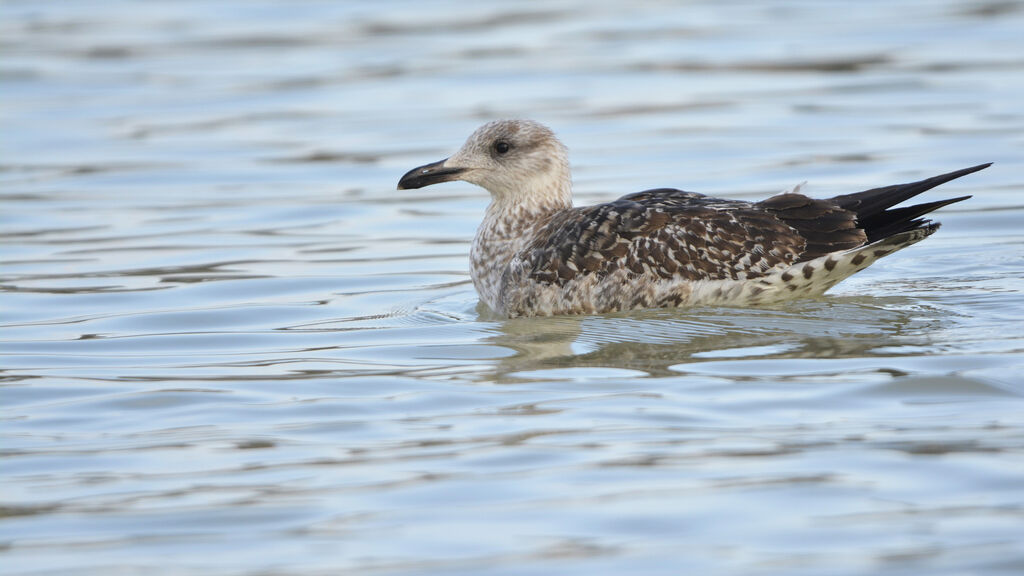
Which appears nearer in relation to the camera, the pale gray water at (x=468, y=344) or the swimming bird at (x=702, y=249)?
the pale gray water at (x=468, y=344)

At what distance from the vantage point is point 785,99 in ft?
58.0

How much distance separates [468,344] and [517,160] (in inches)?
70.9

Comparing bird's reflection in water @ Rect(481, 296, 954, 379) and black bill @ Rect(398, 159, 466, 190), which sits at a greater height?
black bill @ Rect(398, 159, 466, 190)

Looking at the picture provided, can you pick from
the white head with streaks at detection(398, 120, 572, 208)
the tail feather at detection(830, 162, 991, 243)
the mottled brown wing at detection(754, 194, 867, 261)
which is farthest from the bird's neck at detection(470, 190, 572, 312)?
the tail feather at detection(830, 162, 991, 243)

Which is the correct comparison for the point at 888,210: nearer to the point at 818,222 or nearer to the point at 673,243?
the point at 818,222

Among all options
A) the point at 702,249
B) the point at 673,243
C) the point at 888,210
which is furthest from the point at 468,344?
the point at 888,210

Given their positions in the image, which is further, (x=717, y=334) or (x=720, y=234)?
(x=720, y=234)

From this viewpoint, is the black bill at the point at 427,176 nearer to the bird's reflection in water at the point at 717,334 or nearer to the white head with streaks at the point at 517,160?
the white head with streaks at the point at 517,160

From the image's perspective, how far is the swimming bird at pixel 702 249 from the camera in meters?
8.90

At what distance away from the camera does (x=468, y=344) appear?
895 cm

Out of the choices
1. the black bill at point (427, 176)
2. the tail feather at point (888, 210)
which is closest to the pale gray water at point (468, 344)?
the tail feather at point (888, 210)

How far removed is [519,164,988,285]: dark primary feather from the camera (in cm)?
891

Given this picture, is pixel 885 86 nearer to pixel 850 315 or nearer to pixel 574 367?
pixel 850 315

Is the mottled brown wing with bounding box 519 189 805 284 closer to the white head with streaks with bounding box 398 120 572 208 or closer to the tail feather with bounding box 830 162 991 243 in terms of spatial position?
the tail feather with bounding box 830 162 991 243
